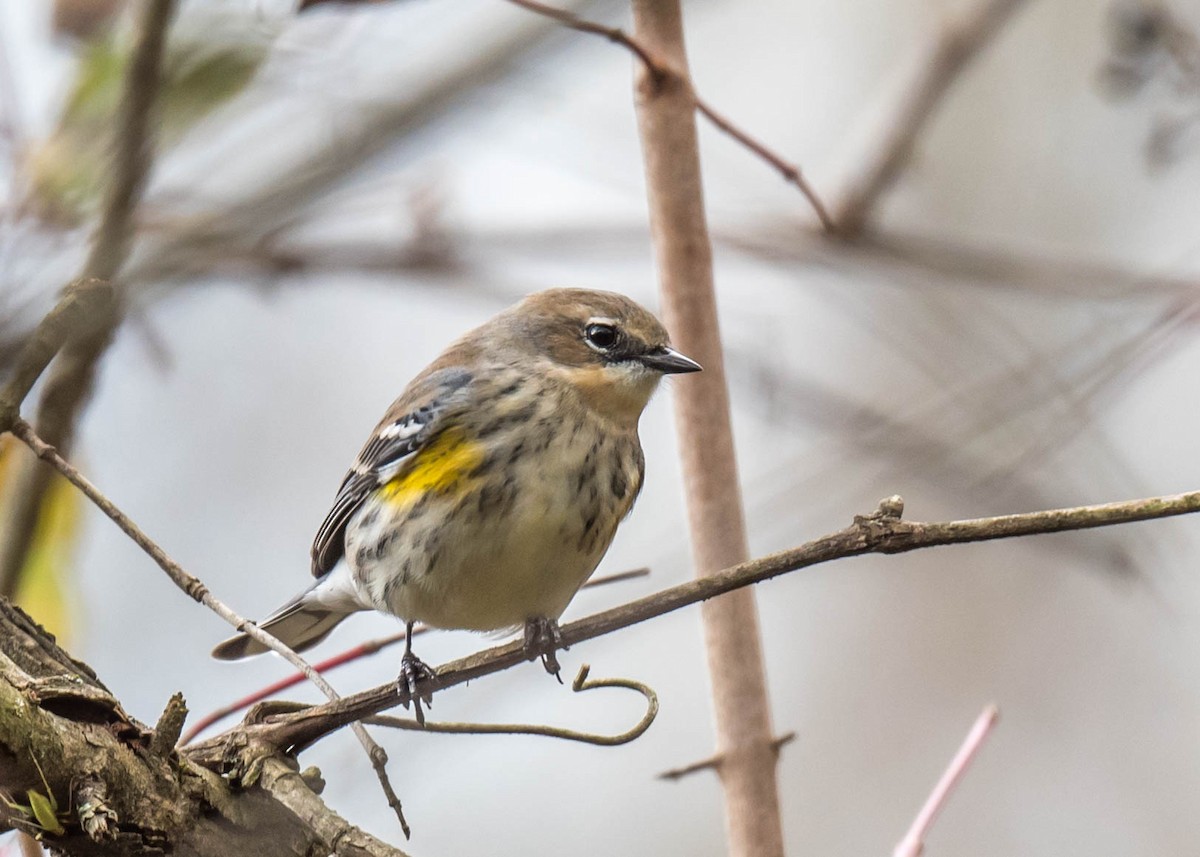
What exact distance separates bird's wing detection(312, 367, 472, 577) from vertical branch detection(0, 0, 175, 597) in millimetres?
1004

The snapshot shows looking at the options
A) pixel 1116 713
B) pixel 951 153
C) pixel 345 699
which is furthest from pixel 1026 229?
pixel 345 699

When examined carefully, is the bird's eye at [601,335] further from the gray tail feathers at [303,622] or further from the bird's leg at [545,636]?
the gray tail feathers at [303,622]

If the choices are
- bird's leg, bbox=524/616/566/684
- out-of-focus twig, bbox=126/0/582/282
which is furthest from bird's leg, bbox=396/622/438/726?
out-of-focus twig, bbox=126/0/582/282

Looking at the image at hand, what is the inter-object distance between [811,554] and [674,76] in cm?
145

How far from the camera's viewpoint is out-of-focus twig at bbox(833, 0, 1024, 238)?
3652 millimetres

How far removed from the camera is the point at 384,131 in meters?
1.86

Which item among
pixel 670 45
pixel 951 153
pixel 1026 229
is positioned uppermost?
pixel 951 153

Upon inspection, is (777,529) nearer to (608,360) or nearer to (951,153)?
(608,360)

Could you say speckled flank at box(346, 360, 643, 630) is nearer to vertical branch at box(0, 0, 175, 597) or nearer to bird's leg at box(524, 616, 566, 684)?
bird's leg at box(524, 616, 566, 684)

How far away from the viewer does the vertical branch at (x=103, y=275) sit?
2.21 m

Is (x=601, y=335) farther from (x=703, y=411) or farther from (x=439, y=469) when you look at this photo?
(x=703, y=411)

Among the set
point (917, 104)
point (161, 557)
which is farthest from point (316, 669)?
point (917, 104)

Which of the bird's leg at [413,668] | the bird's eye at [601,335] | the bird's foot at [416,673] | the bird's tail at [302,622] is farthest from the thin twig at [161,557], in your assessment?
the bird's eye at [601,335]

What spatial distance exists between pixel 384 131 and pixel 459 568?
1.66 m
